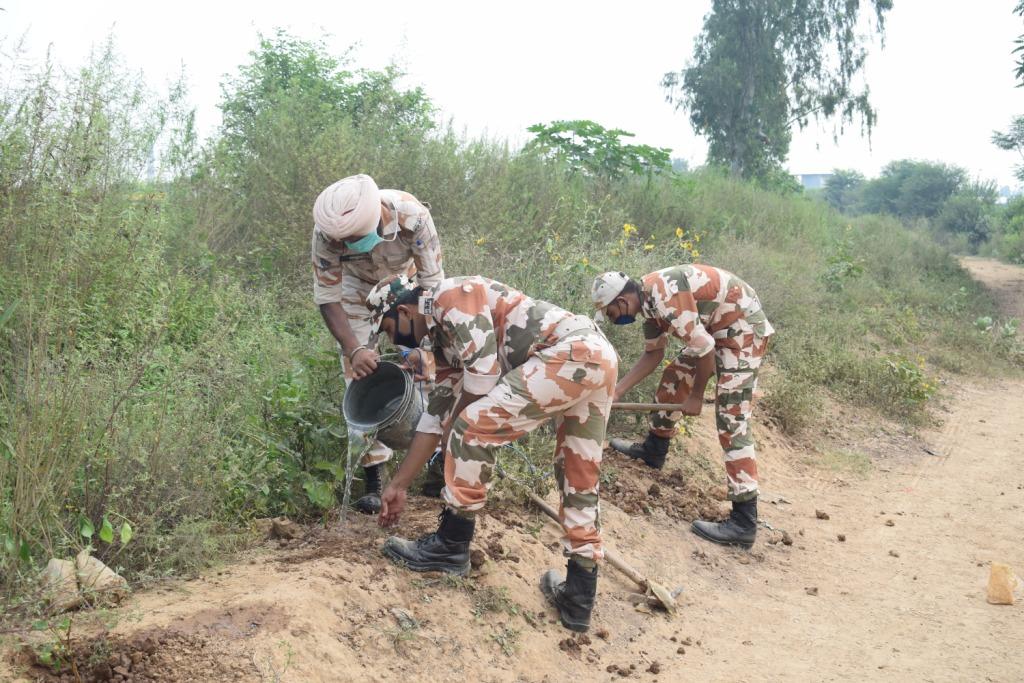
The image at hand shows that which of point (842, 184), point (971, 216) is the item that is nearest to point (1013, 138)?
point (971, 216)

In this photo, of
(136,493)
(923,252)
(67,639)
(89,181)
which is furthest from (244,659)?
(923,252)

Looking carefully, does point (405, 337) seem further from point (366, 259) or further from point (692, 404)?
point (692, 404)

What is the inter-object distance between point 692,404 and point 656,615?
60.8 inches

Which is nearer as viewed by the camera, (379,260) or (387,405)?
(387,405)

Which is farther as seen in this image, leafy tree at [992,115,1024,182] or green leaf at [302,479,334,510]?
leafy tree at [992,115,1024,182]

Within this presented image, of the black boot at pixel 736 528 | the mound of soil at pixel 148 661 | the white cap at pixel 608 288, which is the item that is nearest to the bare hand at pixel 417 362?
the white cap at pixel 608 288

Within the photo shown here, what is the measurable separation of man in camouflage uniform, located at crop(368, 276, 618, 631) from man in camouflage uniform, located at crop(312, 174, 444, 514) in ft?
1.66

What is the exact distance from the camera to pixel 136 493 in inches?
142

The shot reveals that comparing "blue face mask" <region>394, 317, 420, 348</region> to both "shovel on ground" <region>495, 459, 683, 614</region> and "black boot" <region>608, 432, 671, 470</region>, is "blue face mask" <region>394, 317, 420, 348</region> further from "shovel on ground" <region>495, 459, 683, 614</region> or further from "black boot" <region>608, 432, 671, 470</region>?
"black boot" <region>608, 432, 671, 470</region>

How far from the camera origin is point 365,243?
408 centimetres

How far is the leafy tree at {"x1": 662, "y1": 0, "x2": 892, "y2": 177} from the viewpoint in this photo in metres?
23.3

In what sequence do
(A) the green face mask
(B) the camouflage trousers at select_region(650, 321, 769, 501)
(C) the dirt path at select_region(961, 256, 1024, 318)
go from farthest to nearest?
1. (C) the dirt path at select_region(961, 256, 1024, 318)
2. (B) the camouflage trousers at select_region(650, 321, 769, 501)
3. (A) the green face mask

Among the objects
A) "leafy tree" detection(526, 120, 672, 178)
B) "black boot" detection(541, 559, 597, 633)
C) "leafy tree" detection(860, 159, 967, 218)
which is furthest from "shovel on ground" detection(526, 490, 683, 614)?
"leafy tree" detection(860, 159, 967, 218)

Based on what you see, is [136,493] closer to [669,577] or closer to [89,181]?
[89,181]
